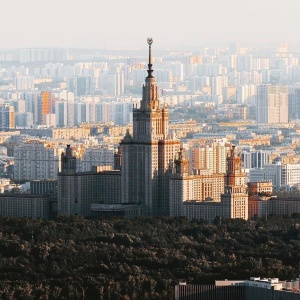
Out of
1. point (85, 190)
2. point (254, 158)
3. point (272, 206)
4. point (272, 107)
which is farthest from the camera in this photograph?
point (272, 107)

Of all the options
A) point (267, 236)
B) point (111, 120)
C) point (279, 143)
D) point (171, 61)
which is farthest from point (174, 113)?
point (267, 236)

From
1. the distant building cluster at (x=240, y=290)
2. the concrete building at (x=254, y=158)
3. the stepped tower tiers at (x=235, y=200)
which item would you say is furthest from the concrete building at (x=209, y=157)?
the distant building cluster at (x=240, y=290)

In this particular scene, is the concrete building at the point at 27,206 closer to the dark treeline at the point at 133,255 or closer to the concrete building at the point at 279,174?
the dark treeline at the point at 133,255

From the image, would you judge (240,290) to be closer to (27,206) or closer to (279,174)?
(27,206)

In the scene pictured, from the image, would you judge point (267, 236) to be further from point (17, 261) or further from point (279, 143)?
point (279, 143)

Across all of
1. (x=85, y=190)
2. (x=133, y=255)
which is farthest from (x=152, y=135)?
(x=133, y=255)
